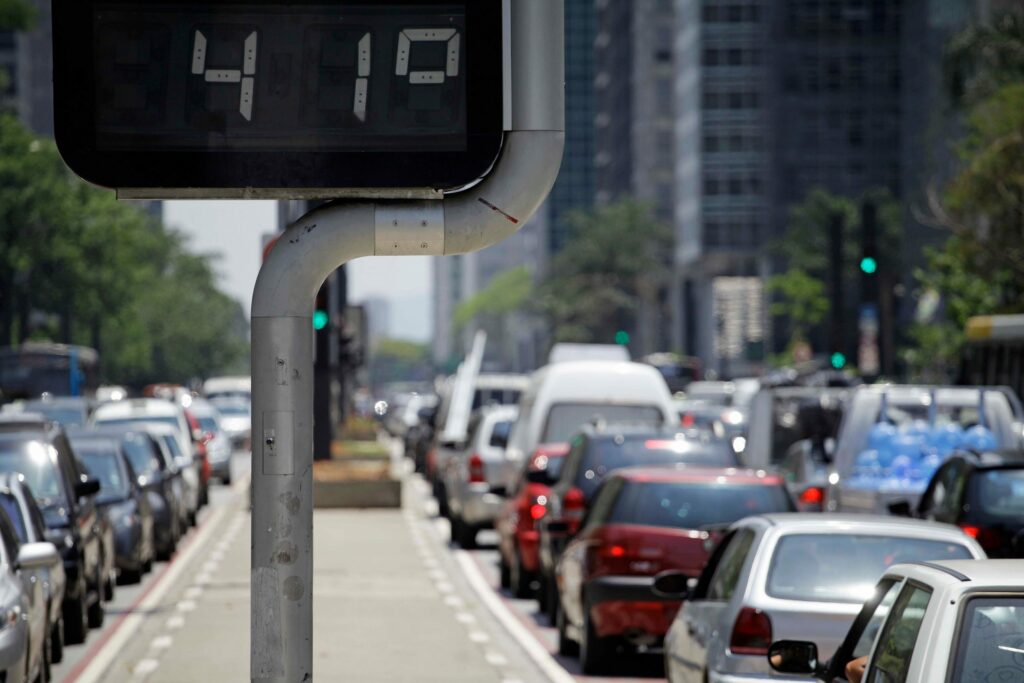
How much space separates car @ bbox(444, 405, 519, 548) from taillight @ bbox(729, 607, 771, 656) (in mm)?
16575

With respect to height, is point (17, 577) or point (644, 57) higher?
point (644, 57)

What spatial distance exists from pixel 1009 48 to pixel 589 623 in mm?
33177

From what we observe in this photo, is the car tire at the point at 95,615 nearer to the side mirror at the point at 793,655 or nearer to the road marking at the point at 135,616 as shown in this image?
the road marking at the point at 135,616

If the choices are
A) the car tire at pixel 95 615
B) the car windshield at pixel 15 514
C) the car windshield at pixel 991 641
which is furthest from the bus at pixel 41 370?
the car windshield at pixel 991 641

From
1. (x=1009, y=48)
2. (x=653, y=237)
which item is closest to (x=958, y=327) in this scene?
(x=1009, y=48)

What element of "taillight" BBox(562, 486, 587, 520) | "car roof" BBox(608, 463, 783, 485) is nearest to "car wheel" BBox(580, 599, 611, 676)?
"car roof" BBox(608, 463, 783, 485)

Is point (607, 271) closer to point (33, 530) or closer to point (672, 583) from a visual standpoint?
point (33, 530)

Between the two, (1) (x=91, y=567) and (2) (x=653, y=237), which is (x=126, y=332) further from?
(1) (x=91, y=567)

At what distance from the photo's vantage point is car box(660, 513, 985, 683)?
10.2 m

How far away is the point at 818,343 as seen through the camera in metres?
108

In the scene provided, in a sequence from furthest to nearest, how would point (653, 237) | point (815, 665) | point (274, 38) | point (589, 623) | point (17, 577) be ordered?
point (653, 237), point (589, 623), point (17, 577), point (815, 665), point (274, 38)

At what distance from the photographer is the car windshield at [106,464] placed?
22.7 metres

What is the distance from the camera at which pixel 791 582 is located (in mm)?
10656

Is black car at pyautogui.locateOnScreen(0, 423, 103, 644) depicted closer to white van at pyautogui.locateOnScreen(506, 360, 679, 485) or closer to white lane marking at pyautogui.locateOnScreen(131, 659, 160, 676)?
white lane marking at pyautogui.locateOnScreen(131, 659, 160, 676)
